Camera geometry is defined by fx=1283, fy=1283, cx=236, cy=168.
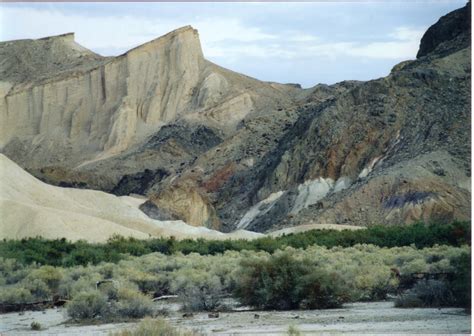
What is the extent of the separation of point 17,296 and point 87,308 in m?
3.63

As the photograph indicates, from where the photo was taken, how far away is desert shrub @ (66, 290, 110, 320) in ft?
72.5

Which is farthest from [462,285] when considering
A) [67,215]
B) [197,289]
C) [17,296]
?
[67,215]

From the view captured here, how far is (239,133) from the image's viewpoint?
4070 inches

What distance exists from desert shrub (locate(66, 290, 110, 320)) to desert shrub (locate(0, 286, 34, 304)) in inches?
127

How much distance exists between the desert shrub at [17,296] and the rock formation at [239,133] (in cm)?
4105

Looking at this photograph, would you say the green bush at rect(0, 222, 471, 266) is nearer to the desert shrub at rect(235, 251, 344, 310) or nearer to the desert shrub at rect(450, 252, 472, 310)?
the desert shrub at rect(235, 251, 344, 310)

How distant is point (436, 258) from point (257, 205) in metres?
53.6

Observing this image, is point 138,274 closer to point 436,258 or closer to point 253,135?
point 436,258

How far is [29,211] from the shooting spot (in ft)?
170

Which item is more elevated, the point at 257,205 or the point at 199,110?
the point at 199,110

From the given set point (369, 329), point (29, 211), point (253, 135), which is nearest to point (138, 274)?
point (369, 329)

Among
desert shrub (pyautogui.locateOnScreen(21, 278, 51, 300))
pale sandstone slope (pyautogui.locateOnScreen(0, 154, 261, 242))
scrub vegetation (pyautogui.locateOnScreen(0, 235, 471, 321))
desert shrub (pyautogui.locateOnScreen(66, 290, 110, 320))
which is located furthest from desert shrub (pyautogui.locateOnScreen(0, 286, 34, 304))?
pale sandstone slope (pyautogui.locateOnScreen(0, 154, 261, 242))

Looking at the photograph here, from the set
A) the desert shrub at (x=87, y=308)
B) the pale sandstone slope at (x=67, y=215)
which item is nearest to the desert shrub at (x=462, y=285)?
the desert shrub at (x=87, y=308)

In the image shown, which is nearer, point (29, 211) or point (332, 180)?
point (29, 211)
